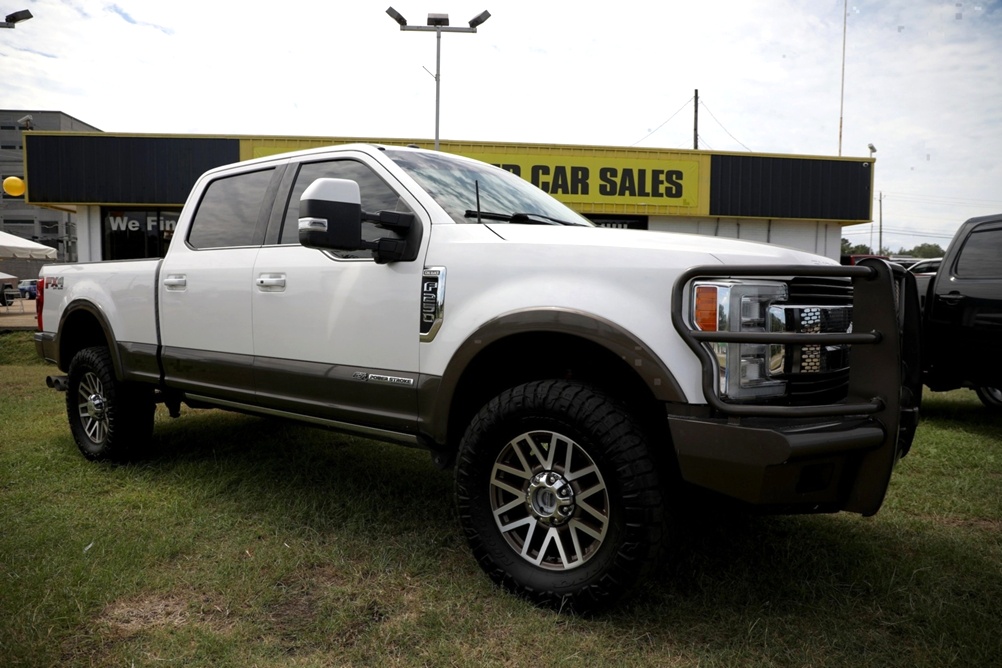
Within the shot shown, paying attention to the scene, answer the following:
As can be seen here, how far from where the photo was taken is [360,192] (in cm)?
345

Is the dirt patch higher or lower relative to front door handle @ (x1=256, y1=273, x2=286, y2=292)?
lower

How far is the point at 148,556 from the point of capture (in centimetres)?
324

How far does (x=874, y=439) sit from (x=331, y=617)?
207 cm

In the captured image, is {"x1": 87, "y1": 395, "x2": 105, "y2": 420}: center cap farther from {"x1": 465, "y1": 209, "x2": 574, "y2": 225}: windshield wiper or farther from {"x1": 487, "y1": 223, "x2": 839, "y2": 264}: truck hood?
{"x1": 487, "y1": 223, "x2": 839, "y2": 264}: truck hood

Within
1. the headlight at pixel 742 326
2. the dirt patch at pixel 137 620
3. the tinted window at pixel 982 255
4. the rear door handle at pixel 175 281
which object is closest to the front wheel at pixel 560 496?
the headlight at pixel 742 326

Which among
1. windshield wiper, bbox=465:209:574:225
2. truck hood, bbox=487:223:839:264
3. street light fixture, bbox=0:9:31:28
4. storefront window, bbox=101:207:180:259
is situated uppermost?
street light fixture, bbox=0:9:31:28

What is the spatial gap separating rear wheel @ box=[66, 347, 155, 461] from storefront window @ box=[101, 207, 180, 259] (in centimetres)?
1342

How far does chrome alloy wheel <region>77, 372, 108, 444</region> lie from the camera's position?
4.84 metres

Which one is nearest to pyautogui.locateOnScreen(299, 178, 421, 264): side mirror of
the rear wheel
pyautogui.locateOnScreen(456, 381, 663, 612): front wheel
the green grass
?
pyautogui.locateOnScreen(456, 381, 663, 612): front wheel

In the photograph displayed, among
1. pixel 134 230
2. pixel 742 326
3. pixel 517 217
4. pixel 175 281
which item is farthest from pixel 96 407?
pixel 134 230

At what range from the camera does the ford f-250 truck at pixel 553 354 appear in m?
2.40

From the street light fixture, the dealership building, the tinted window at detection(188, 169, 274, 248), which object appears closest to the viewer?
the tinted window at detection(188, 169, 274, 248)

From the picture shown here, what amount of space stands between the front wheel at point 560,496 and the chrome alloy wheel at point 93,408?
3.17m

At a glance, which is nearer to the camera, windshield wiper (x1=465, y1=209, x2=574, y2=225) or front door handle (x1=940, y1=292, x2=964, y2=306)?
windshield wiper (x1=465, y1=209, x2=574, y2=225)
